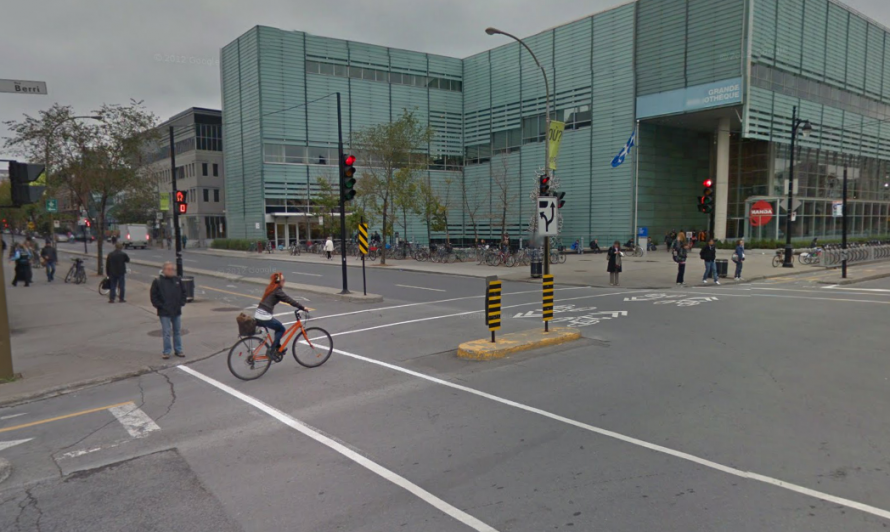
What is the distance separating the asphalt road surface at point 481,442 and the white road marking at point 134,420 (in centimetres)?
4

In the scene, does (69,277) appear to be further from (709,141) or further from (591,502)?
→ (709,141)

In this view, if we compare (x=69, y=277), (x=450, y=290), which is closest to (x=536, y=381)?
(x=450, y=290)

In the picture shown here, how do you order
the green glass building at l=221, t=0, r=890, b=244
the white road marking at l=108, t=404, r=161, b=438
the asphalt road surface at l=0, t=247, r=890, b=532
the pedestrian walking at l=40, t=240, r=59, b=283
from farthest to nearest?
the green glass building at l=221, t=0, r=890, b=244
the pedestrian walking at l=40, t=240, r=59, b=283
the white road marking at l=108, t=404, r=161, b=438
the asphalt road surface at l=0, t=247, r=890, b=532

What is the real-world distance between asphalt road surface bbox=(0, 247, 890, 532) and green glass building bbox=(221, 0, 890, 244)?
3355 centimetres

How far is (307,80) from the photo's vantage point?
51312mm

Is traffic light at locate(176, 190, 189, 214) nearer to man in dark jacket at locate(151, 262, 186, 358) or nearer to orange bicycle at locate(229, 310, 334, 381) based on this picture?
man in dark jacket at locate(151, 262, 186, 358)

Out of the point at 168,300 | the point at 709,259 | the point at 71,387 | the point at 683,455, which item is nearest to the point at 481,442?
the point at 683,455

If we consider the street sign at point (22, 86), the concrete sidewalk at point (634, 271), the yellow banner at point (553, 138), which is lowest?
the concrete sidewalk at point (634, 271)

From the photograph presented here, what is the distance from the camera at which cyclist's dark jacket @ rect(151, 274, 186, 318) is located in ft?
32.5

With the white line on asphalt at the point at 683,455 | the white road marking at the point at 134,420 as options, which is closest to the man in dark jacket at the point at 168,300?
the white road marking at the point at 134,420

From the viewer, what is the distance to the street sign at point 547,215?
12.0 meters

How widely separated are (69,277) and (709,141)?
160 ft

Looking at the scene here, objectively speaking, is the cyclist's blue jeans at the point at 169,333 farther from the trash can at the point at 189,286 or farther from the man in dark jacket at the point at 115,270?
the man in dark jacket at the point at 115,270

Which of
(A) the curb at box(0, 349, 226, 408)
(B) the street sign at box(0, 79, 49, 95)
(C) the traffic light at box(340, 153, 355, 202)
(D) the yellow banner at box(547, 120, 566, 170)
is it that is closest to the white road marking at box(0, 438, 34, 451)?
(A) the curb at box(0, 349, 226, 408)
